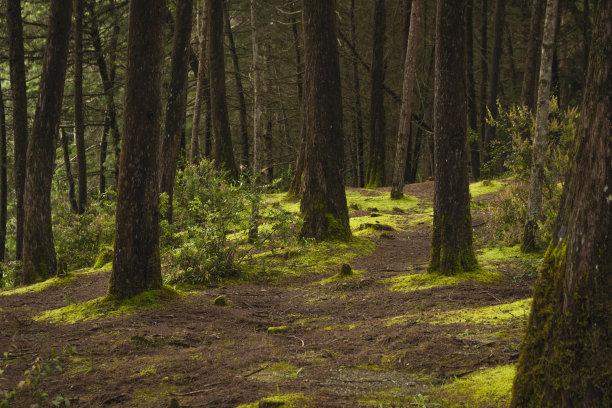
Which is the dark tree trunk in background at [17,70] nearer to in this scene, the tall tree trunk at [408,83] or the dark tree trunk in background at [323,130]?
the dark tree trunk in background at [323,130]

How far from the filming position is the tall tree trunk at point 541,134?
29.0 feet

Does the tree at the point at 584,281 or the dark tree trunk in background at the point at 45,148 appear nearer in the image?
the tree at the point at 584,281

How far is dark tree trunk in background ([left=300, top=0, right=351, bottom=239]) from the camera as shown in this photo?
446 inches

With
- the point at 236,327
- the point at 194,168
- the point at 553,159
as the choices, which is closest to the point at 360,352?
the point at 236,327

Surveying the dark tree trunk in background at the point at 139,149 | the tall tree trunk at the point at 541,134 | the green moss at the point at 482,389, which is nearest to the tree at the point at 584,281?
the green moss at the point at 482,389

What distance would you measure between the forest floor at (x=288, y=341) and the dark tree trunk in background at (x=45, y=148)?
1.02 meters

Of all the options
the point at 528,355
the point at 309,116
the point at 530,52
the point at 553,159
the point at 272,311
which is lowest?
the point at 272,311

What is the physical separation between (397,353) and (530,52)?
15.7 meters

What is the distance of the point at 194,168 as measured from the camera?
14.5m

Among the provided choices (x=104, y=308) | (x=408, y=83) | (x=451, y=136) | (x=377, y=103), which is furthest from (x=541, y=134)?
(x=377, y=103)

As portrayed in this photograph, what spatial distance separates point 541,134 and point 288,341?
5.83m

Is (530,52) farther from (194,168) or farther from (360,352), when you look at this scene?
(360,352)

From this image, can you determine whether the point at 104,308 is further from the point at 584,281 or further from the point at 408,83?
the point at 408,83

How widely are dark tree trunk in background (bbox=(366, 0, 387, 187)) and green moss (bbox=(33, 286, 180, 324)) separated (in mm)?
A: 15294
